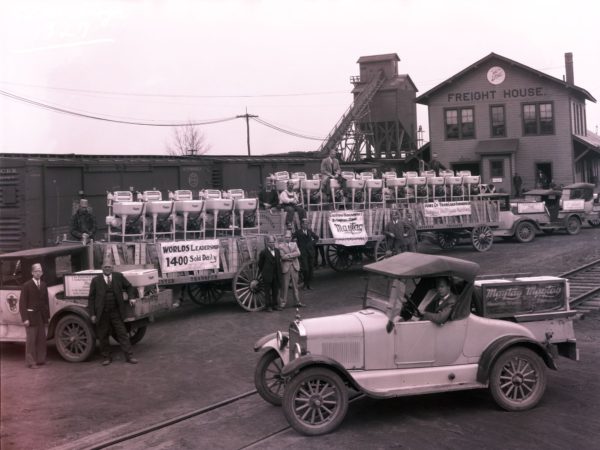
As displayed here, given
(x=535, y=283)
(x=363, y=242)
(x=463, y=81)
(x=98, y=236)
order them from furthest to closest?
(x=463, y=81) → (x=98, y=236) → (x=363, y=242) → (x=535, y=283)

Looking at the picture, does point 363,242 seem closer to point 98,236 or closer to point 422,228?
point 422,228

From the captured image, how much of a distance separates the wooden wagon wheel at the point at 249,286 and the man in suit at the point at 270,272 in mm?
233

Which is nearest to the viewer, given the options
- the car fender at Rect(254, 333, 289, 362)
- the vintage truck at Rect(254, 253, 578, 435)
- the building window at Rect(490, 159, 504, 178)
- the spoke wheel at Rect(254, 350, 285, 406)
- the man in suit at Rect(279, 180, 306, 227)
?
the vintage truck at Rect(254, 253, 578, 435)

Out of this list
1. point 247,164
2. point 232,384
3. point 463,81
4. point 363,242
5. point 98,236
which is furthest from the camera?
point 463,81

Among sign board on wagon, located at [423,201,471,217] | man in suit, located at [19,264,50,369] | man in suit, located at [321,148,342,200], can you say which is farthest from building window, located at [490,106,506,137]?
man in suit, located at [19,264,50,369]

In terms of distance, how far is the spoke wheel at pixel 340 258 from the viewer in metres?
20.4

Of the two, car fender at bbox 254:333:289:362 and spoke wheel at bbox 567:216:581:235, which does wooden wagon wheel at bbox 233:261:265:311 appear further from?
spoke wheel at bbox 567:216:581:235

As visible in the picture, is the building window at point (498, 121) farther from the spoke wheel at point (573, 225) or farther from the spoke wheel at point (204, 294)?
the spoke wheel at point (204, 294)

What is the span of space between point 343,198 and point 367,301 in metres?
10.7

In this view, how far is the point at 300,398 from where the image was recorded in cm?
729

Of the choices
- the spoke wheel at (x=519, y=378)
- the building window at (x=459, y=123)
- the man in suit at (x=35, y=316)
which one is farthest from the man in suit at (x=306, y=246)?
the building window at (x=459, y=123)

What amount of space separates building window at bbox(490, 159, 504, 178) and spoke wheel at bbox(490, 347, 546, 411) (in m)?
30.7

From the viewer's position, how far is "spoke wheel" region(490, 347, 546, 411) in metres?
7.76

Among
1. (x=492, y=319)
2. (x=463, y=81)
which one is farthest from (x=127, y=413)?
(x=463, y=81)
